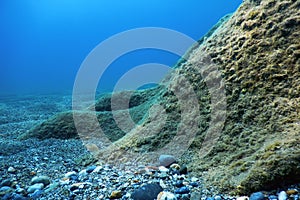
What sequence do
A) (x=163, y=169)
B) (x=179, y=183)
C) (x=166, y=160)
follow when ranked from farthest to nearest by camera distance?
1. (x=166, y=160)
2. (x=163, y=169)
3. (x=179, y=183)

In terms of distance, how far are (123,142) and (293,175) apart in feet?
A: 10.8

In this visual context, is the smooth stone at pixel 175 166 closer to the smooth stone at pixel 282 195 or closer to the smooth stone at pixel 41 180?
the smooth stone at pixel 282 195

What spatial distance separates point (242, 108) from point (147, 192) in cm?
221

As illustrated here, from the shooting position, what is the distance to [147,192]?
122 inches

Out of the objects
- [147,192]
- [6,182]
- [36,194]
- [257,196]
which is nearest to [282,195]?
[257,196]

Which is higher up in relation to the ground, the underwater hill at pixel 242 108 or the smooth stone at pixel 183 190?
the underwater hill at pixel 242 108

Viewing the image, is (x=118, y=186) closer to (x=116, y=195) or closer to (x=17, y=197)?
(x=116, y=195)

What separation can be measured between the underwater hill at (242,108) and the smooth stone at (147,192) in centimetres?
77

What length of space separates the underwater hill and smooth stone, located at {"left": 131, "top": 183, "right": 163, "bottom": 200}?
772mm

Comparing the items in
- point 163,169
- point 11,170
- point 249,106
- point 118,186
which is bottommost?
point 118,186

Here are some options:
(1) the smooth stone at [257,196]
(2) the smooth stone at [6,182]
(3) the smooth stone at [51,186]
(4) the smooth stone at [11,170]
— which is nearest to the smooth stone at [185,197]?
(1) the smooth stone at [257,196]

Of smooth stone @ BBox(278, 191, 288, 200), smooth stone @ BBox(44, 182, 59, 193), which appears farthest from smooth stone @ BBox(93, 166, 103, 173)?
smooth stone @ BBox(278, 191, 288, 200)

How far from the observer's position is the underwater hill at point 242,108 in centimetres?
303

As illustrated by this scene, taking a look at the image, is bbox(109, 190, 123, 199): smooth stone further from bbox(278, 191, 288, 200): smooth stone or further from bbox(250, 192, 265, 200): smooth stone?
bbox(278, 191, 288, 200): smooth stone
